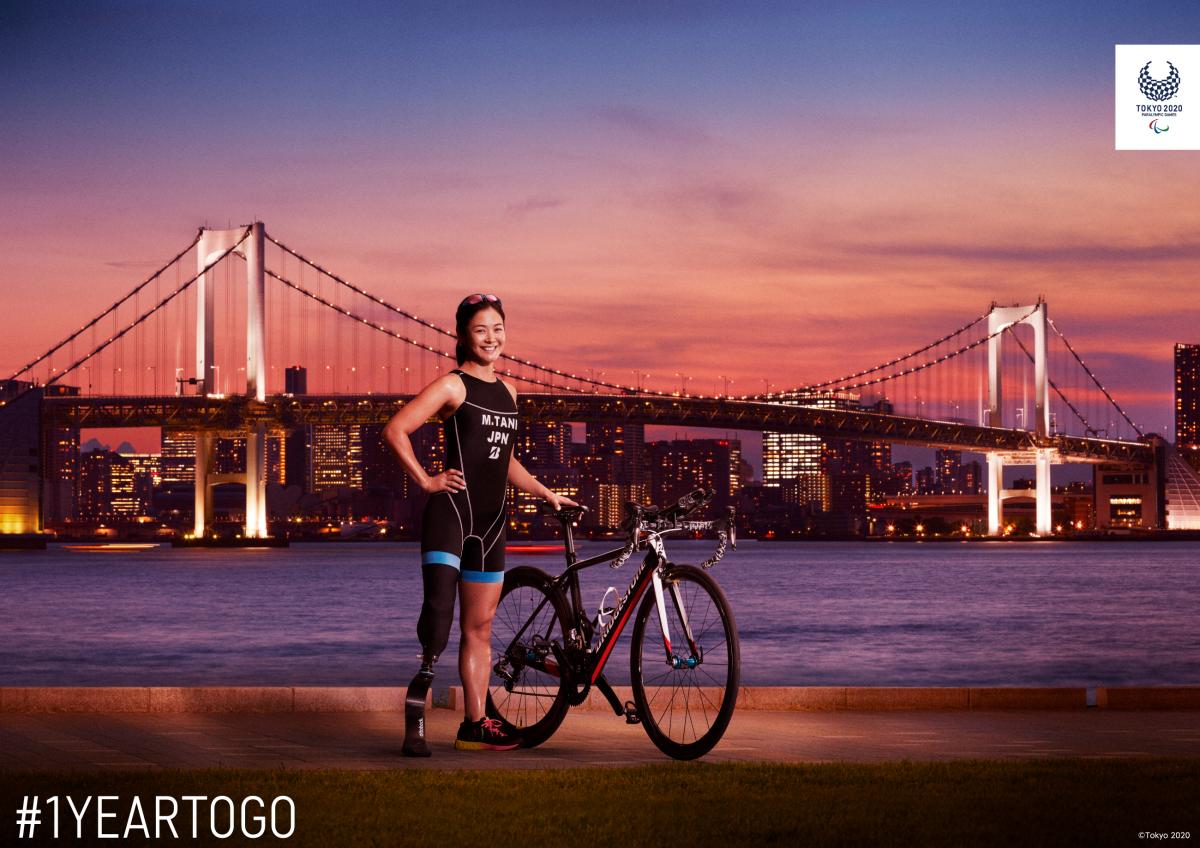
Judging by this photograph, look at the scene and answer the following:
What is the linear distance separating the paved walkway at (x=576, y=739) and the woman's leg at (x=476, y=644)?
0.78 ft

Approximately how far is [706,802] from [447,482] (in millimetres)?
1893

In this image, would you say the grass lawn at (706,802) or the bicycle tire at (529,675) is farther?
the bicycle tire at (529,675)

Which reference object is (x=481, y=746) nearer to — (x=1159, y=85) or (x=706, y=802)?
(x=706, y=802)

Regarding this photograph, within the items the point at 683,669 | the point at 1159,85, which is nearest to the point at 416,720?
the point at 683,669

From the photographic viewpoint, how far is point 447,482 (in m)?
6.77

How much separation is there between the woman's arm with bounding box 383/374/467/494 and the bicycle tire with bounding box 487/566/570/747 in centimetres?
66

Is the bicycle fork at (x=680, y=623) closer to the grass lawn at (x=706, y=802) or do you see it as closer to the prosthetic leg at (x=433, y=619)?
the grass lawn at (x=706, y=802)

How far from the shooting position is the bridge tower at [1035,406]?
85.2 meters

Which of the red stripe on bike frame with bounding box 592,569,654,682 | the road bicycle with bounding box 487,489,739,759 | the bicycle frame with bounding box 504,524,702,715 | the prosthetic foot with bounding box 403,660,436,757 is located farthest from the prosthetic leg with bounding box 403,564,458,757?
the red stripe on bike frame with bounding box 592,569,654,682

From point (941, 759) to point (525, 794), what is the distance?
187 centimetres

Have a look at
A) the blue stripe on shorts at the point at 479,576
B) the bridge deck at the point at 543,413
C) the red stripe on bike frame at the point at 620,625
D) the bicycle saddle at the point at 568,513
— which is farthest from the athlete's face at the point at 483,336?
the bridge deck at the point at 543,413

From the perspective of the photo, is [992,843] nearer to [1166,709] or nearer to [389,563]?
[1166,709]

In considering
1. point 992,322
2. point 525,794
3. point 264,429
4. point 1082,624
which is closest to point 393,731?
point 525,794

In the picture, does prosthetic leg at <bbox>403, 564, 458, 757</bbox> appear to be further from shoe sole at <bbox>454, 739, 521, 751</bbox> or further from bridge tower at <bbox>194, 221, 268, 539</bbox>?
bridge tower at <bbox>194, 221, 268, 539</bbox>
